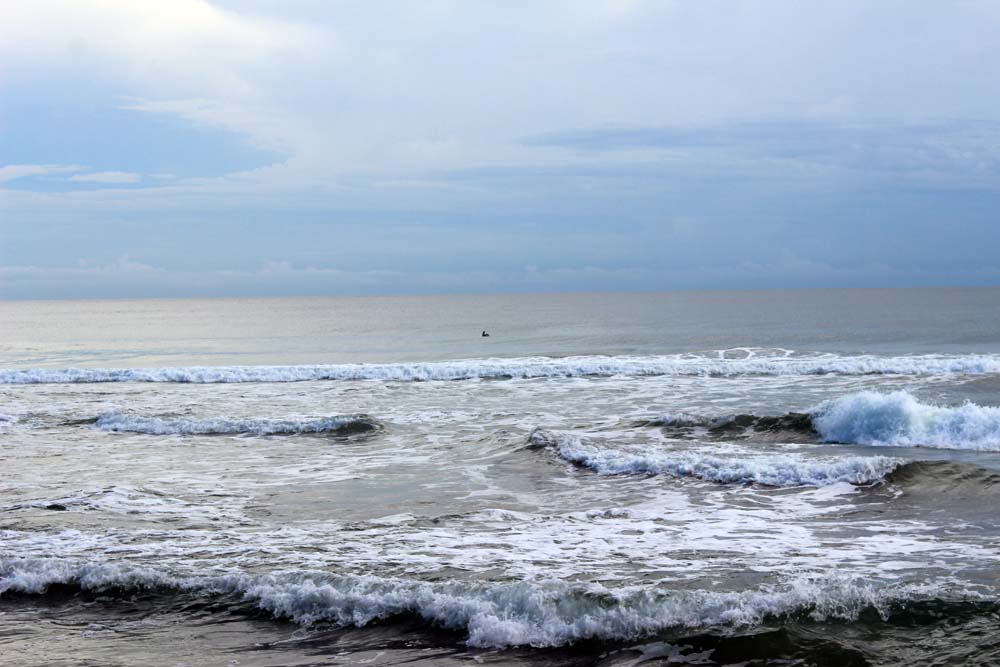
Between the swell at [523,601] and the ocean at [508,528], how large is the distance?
0.03 meters

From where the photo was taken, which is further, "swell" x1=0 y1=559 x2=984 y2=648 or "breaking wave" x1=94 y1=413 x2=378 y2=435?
"breaking wave" x1=94 y1=413 x2=378 y2=435

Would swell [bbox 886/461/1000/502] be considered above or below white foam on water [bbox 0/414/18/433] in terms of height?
below

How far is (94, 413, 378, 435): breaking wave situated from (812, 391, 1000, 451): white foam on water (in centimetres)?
1199

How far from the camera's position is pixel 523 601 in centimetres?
826

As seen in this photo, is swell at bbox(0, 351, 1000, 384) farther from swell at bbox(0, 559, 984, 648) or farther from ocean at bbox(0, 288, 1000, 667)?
swell at bbox(0, 559, 984, 648)

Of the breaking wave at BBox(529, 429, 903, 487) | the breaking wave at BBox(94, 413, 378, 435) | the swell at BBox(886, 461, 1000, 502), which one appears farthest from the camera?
the breaking wave at BBox(94, 413, 378, 435)

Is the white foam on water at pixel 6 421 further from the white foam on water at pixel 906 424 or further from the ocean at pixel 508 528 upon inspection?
the white foam on water at pixel 906 424

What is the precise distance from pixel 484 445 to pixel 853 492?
27.6 feet

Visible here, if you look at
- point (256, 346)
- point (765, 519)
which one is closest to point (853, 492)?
point (765, 519)

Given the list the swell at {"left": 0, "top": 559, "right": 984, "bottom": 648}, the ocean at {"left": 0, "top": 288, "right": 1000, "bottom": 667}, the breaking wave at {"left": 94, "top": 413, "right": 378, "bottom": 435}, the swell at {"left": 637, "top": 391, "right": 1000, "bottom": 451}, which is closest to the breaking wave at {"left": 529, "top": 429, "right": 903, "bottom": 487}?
the ocean at {"left": 0, "top": 288, "right": 1000, "bottom": 667}

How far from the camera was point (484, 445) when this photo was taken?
19.1 m

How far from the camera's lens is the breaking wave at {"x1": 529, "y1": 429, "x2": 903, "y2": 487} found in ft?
46.8

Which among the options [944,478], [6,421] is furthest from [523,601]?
[6,421]

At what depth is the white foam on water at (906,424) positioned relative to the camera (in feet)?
58.0
